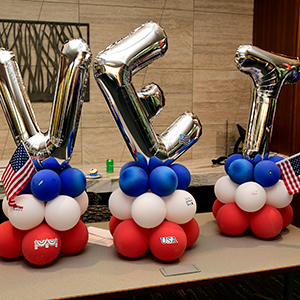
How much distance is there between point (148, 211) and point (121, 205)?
0.12 meters

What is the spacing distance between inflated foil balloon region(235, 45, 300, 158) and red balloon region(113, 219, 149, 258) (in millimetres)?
601

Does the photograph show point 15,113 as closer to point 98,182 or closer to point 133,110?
point 133,110

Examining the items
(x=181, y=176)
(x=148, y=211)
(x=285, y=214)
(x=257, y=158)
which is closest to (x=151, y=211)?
(x=148, y=211)

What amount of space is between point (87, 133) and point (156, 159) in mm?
2432

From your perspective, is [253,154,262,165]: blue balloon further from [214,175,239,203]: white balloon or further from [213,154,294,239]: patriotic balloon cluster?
[214,175,239,203]: white balloon

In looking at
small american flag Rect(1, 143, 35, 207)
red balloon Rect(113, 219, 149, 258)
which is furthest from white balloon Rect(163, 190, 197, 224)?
small american flag Rect(1, 143, 35, 207)

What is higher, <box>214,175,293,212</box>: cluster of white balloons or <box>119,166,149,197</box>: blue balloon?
<box>119,166,149,197</box>: blue balloon

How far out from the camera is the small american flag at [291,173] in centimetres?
150

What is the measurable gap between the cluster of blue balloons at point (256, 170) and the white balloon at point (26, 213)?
80cm

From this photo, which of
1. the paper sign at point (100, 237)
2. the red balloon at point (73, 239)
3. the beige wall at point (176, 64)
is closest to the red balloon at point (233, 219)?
the paper sign at point (100, 237)

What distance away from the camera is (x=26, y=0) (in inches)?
132

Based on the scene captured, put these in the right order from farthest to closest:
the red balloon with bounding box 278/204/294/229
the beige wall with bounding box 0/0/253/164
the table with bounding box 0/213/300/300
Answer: the beige wall with bounding box 0/0/253/164 < the red balloon with bounding box 278/204/294/229 < the table with bounding box 0/213/300/300

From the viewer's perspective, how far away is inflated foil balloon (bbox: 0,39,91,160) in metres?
1.24

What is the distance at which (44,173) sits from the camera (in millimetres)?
1243
